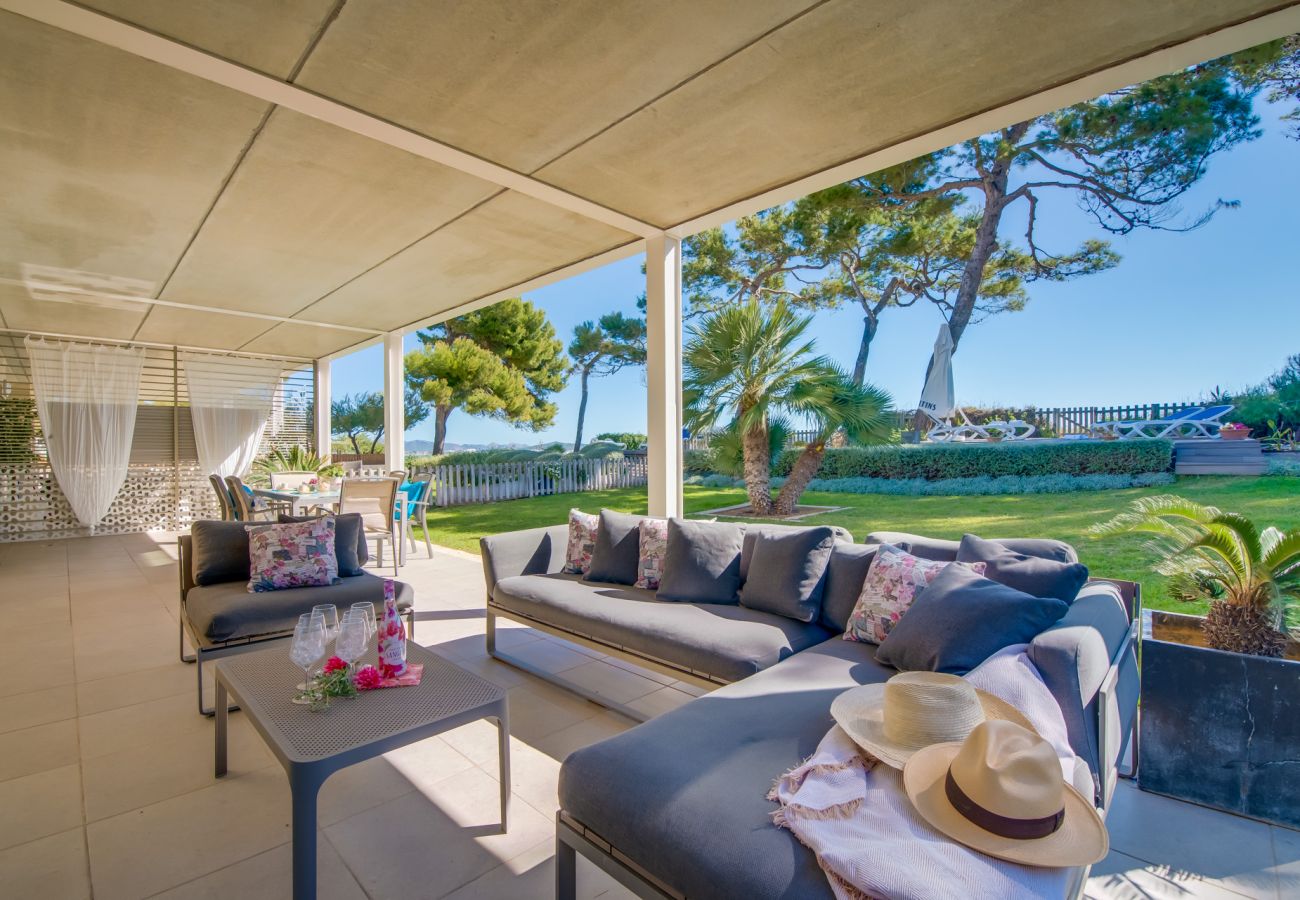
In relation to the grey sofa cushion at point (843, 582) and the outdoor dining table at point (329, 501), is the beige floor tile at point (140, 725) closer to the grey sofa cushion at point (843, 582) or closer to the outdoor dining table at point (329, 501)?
the grey sofa cushion at point (843, 582)

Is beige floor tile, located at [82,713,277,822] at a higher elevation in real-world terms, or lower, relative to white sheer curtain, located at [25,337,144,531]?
lower

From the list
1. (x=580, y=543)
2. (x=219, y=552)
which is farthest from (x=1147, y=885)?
(x=219, y=552)

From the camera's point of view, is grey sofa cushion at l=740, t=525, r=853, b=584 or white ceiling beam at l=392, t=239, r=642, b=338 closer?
grey sofa cushion at l=740, t=525, r=853, b=584

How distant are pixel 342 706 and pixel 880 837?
1.57m

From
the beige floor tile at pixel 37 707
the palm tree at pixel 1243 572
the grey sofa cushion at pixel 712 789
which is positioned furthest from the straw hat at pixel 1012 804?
the beige floor tile at pixel 37 707

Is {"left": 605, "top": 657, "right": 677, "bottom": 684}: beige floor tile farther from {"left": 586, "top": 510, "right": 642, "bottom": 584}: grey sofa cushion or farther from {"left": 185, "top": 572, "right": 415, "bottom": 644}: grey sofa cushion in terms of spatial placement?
{"left": 185, "top": 572, "right": 415, "bottom": 644}: grey sofa cushion

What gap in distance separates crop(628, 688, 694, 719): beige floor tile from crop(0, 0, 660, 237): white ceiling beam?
2.85m

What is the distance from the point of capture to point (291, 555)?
3277 millimetres

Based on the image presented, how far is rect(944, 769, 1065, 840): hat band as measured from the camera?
1.12 meters

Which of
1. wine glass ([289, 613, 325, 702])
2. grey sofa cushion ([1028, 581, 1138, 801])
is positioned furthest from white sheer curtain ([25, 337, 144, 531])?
grey sofa cushion ([1028, 581, 1138, 801])

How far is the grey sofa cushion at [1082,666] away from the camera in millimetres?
1625

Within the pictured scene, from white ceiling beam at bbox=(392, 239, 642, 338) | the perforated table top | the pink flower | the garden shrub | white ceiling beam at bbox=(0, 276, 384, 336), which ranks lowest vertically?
the perforated table top

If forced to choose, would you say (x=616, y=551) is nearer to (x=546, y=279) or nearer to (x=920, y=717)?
(x=920, y=717)

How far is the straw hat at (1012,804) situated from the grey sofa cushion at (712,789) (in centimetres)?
30
